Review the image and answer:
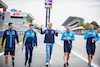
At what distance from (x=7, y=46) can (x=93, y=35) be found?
3.27 metres

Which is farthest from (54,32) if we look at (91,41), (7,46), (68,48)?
(7,46)

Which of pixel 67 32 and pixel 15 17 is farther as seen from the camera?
pixel 15 17

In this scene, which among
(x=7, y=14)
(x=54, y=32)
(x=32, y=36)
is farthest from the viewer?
(x=7, y=14)

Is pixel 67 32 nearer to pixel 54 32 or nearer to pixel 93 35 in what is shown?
pixel 54 32

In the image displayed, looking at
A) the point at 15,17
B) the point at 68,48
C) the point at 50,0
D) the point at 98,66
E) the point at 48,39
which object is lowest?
the point at 98,66

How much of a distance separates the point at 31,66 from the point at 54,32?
5.40ft

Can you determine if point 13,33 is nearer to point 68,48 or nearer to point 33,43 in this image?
point 33,43

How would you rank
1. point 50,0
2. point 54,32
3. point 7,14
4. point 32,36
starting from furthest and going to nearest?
point 7,14
point 50,0
point 54,32
point 32,36

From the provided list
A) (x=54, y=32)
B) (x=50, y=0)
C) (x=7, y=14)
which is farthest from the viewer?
(x=7, y=14)

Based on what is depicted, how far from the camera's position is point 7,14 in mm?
71562

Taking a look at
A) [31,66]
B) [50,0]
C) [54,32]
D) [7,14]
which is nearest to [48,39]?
[54,32]

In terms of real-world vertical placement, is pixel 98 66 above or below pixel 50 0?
below

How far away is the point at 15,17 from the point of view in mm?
73688

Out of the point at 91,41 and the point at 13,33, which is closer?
the point at 13,33
